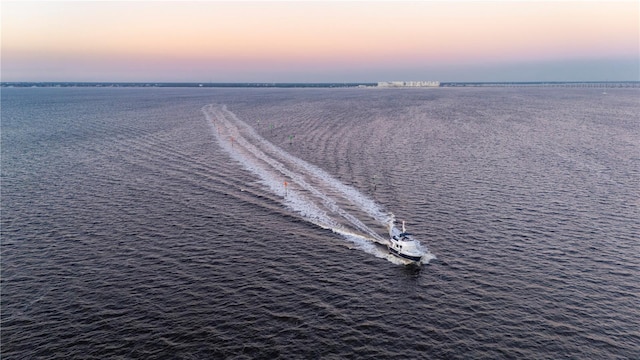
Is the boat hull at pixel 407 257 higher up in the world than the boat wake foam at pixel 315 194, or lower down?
lower down

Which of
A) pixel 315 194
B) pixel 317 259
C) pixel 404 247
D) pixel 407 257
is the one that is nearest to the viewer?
pixel 407 257

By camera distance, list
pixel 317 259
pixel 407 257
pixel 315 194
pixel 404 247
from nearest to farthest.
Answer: pixel 407 257 → pixel 404 247 → pixel 317 259 → pixel 315 194

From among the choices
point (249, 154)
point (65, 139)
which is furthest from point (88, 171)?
point (65, 139)

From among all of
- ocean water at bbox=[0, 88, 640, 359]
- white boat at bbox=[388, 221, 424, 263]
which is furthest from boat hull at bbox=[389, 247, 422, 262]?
ocean water at bbox=[0, 88, 640, 359]

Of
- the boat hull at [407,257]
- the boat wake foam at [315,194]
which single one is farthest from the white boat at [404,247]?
the boat wake foam at [315,194]

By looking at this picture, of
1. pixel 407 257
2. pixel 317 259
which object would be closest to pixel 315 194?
pixel 317 259

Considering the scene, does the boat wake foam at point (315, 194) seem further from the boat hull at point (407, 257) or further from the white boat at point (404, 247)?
the white boat at point (404, 247)

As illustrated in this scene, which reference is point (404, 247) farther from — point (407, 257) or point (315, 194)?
point (315, 194)
